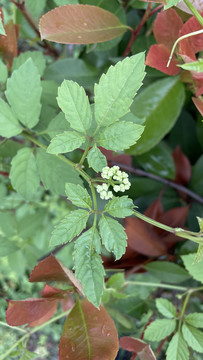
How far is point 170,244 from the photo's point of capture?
770 mm

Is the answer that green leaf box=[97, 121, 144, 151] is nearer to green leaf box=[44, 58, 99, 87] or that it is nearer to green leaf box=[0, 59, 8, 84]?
green leaf box=[0, 59, 8, 84]

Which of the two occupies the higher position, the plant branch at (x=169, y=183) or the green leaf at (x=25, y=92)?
the green leaf at (x=25, y=92)

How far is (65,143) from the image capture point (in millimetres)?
416

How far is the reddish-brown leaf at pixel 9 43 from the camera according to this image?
0.56m

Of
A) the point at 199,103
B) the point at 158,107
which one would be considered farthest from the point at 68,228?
the point at 158,107

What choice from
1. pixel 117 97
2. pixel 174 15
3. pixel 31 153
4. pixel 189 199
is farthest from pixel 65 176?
pixel 189 199

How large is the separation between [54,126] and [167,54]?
0.62ft

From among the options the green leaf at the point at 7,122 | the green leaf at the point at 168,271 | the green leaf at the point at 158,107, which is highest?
the green leaf at the point at 7,122

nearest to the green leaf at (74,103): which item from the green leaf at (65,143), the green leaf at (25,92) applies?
the green leaf at (65,143)

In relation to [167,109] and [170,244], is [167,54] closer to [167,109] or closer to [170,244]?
[167,109]

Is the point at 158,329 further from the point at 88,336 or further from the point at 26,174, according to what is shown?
the point at 26,174

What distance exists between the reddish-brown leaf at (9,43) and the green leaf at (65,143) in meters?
0.24

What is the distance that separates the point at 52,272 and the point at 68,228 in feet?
0.41

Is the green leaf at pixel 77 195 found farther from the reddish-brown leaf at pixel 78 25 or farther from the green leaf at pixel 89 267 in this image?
the reddish-brown leaf at pixel 78 25
